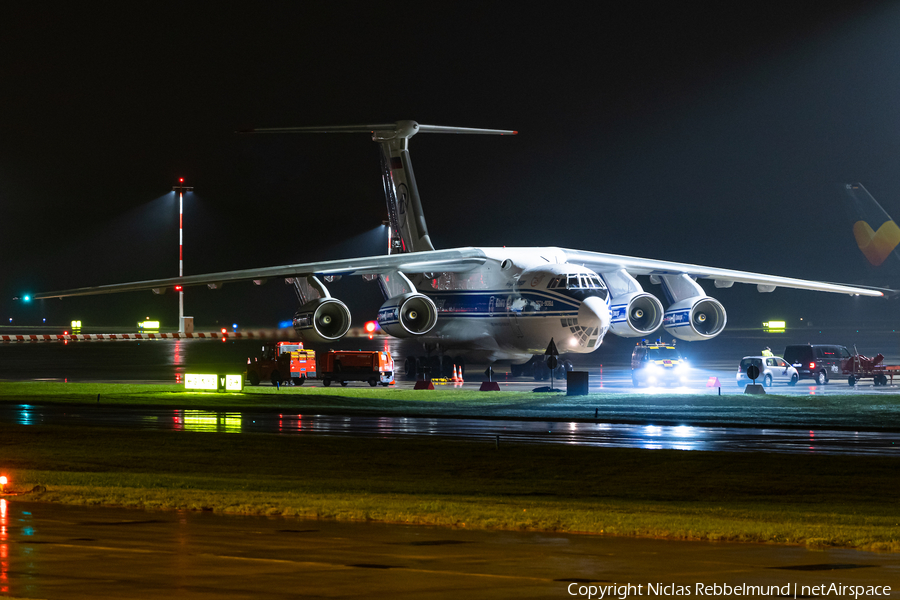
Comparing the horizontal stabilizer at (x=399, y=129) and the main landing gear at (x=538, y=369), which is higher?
the horizontal stabilizer at (x=399, y=129)

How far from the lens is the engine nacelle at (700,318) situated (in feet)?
127

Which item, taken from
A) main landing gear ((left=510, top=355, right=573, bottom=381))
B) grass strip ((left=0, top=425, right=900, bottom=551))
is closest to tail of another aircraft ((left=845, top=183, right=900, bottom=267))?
main landing gear ((left=510, top=355, right=573, bottom=381))

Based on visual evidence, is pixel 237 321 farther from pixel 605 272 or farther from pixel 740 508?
pixel 740 508

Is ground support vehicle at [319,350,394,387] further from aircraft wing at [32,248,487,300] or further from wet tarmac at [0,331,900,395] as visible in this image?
aircraft wing at [32,248,487,300]

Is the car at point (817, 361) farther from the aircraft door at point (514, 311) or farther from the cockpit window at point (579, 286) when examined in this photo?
the aircraft door at point (514, 311)

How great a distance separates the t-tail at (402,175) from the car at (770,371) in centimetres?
1414

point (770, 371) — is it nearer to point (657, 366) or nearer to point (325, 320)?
point (657, 366)

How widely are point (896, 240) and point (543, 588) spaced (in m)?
66.6

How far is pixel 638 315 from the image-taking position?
127 feet

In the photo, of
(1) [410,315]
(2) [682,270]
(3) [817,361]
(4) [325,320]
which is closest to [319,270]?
(4) [325,320]

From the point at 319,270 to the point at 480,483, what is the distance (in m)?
23.6

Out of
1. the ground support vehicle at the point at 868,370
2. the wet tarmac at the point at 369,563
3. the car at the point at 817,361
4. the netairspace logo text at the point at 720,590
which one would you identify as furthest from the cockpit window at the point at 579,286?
the netairspace logo text at the point at 720,590

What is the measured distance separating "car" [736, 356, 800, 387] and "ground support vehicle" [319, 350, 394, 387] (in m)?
12.5

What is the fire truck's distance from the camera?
3931cm
